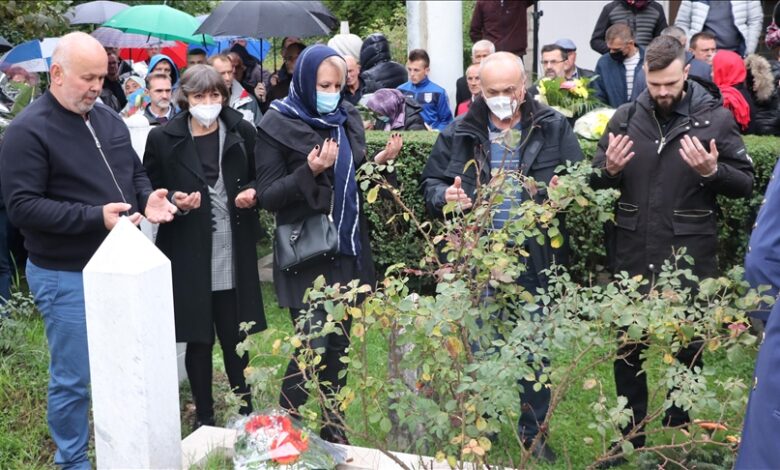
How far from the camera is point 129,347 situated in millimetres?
3123

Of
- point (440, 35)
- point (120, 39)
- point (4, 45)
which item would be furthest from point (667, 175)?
point (120, 39)

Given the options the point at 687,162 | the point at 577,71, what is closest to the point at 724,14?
the point at 577,71

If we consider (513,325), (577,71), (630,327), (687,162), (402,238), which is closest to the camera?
(630,327)

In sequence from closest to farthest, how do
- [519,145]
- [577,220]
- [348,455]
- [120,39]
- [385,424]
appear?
[385,424] → [348,455] → [519,145] → [577,220] → [120,39]

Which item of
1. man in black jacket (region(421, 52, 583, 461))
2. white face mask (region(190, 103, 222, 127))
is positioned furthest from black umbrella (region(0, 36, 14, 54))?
man in black jacket (region(421, 52, 583, 461))

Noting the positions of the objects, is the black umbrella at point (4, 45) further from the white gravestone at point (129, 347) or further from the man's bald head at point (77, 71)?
the white gravestone at point (129, 347)

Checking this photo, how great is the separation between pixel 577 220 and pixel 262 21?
13.2ft

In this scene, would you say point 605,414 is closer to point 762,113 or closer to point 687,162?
point 687,162

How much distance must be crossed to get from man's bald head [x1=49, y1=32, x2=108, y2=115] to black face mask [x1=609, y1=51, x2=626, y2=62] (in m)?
5.35

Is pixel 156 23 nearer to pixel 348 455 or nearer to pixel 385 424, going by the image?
pixel 348 455

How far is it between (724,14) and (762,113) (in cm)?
250

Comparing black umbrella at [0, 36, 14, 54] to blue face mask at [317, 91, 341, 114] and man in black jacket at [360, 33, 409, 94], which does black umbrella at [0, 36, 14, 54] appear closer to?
man in black jacket at [360, 33, 409, 94]

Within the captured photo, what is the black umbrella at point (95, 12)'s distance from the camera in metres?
12.8

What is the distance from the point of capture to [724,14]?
1001 centimetres
